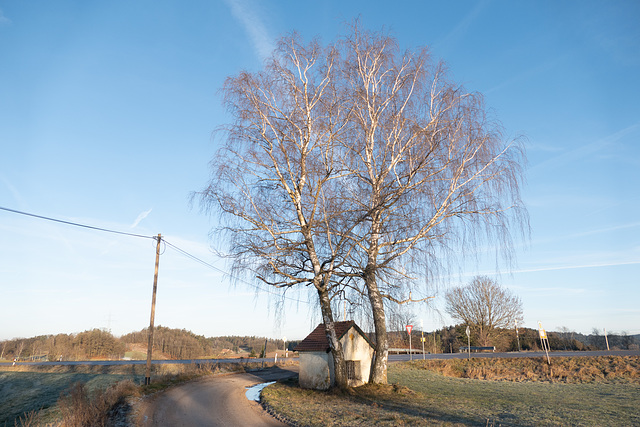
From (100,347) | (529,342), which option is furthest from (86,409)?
(100,347)

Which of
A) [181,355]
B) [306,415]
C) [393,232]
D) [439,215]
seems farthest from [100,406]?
[181,355]

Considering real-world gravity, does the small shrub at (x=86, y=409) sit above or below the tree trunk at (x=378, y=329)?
below

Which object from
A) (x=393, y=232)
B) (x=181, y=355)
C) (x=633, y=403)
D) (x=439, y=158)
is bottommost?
(x=181, y=355)

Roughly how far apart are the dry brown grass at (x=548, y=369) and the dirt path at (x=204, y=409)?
726 inches

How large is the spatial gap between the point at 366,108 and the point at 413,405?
1079 centimetres

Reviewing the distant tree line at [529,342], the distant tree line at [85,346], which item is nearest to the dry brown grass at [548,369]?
the distant tree line at [529,342]

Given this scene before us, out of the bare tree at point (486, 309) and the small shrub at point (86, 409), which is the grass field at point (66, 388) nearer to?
the small shrub at point (86, 409)

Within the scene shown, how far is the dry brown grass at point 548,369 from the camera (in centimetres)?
2342

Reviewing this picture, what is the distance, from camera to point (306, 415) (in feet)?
38.1

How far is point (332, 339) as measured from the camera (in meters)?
14.9

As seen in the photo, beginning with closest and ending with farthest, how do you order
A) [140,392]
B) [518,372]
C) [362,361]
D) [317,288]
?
1. [317,288]
2. [140,392]
3. [362,361]
4. [518,372]

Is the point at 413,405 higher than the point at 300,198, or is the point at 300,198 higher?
the point at 300,198

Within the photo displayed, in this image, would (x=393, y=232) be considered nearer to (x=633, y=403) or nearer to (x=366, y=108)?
(x=366, y=108)

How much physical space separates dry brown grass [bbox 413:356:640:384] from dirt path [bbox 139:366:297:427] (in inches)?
726
